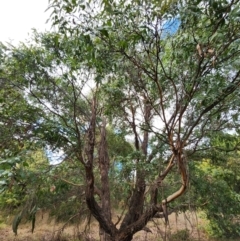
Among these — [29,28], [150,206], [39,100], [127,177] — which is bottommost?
[150,206]

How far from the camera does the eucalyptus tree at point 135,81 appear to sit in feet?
5.27

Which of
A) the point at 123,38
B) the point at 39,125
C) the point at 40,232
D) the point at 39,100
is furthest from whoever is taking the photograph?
the point at 40,232

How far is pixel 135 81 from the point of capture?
272 cm

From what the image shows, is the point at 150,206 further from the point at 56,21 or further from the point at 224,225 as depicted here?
the point at 56,21

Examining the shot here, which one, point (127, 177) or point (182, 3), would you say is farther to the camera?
point (127, 177)

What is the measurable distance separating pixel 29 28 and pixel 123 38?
1760 millimetres

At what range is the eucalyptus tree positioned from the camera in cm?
161

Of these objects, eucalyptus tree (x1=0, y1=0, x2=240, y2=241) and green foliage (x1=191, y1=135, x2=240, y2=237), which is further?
green foliage (x1=191, y1=135, x2=240, y2=237)

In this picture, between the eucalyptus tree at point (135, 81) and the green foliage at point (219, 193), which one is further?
the green foliage at point (219, 193)

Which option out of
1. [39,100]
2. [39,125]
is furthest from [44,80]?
[39,125]

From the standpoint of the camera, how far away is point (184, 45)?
5.72 ft

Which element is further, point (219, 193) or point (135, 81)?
point (219, 193)

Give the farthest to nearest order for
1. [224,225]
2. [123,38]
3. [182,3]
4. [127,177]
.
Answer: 1. [224,225]
2. [127,177]
3. [123,38]
4. [182,3]

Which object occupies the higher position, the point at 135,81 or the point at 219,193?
the point at 135,81
